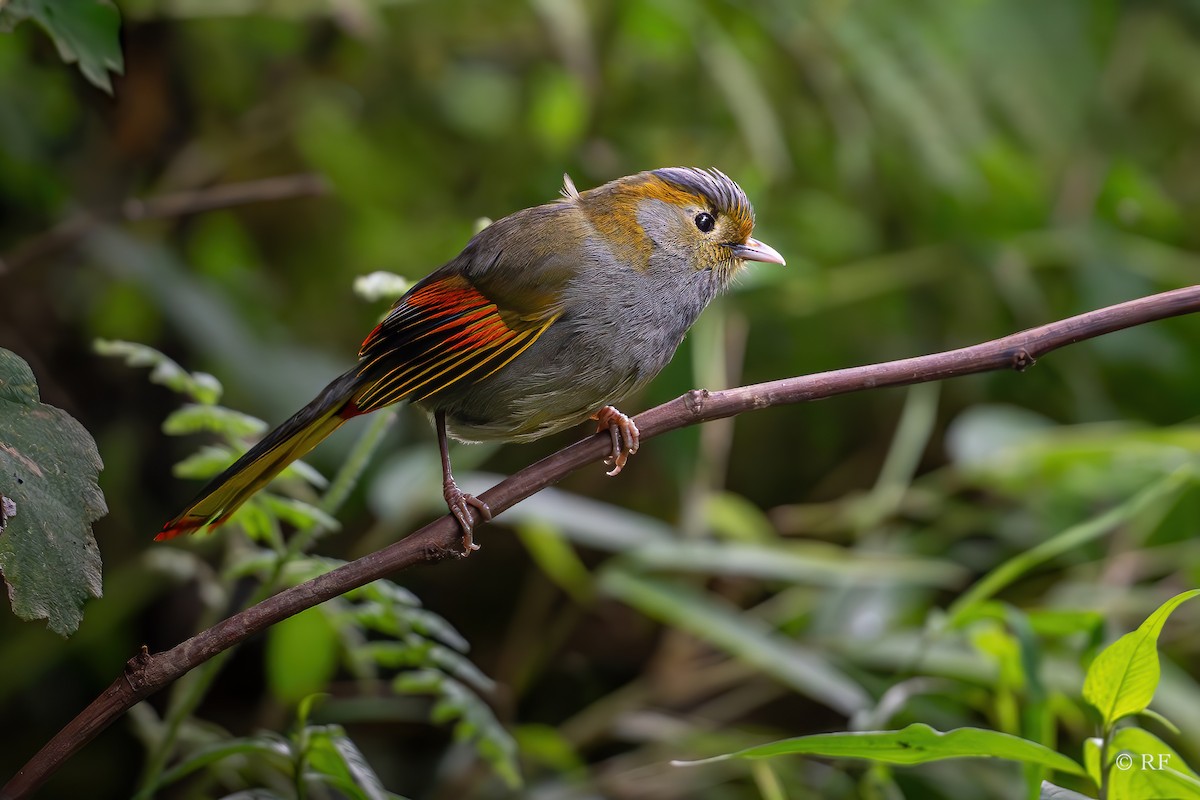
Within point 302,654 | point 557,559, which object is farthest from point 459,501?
point 557,559

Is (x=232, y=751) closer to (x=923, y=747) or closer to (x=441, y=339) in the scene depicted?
(x=441, y=339)

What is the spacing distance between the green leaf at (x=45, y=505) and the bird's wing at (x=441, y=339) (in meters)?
0.60

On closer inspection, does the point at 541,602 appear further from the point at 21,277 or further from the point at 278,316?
the point at 21,277

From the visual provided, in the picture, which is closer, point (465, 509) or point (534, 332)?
point (465, 509)

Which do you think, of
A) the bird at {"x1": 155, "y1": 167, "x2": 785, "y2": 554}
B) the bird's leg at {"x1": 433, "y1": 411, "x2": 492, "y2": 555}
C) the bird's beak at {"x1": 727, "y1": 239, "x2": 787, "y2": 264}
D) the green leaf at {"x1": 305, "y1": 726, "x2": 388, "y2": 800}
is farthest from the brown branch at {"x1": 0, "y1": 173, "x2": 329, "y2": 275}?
the green leaf at {"x1": 305, "y1": 726, "x2": 388, "y2": 800}

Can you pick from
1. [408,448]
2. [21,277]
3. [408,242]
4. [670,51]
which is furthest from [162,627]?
[670,51]

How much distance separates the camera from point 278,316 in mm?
3893

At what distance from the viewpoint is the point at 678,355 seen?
2.72 m

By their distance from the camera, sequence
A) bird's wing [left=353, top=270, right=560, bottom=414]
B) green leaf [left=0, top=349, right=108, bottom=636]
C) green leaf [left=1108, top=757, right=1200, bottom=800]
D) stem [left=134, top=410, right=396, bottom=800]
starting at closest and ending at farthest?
green leaf [left=0, top=349, right=108, bottom=636] < green leaf [left=1108, top=757, right=1200, bottom=800] < stem [left=134, top=410, right=396, bottom=800] < bird's wing [left=353, top=270, right=560, bottom=414]

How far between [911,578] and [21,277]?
276 cm

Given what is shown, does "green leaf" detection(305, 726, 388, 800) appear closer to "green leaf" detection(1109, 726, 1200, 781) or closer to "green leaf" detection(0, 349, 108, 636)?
"green leaf" detection(0, 349, 108, 636)

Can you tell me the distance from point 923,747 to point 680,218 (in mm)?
1258

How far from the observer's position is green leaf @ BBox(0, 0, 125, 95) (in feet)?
5.85

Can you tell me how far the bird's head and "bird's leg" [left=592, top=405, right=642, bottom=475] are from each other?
1.06 ft
